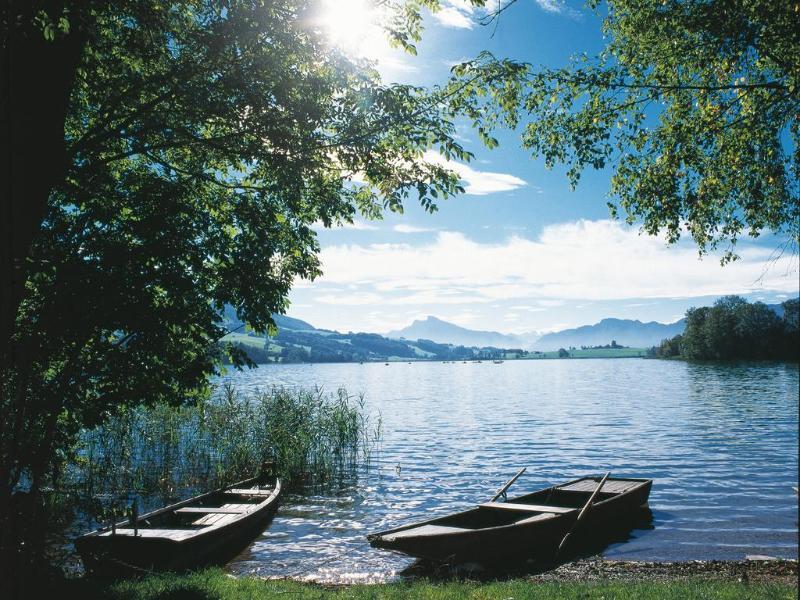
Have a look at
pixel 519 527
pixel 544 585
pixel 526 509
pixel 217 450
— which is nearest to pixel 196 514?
pixel 519 527

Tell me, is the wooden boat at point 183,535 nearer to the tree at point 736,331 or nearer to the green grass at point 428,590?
the green grass at point 428,590

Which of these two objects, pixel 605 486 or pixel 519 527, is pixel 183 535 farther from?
pixel 605 486

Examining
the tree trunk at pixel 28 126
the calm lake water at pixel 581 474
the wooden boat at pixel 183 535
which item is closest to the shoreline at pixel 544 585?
the wooden boat at pixel 183 535

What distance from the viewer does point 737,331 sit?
447 ft

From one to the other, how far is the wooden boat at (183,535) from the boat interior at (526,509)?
501 centimetres

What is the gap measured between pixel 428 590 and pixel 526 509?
19.2 ft

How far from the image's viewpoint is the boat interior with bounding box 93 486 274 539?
543 inches

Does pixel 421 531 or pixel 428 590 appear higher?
pixel 421 531

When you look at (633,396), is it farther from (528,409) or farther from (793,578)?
(793,578)

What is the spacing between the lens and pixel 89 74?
33.8 ft

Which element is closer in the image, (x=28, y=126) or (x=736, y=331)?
(x=28, y=126)

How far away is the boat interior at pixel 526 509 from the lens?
14.7 meters

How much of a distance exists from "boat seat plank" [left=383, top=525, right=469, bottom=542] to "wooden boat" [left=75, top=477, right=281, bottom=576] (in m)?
4.91

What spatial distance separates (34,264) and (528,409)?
186 feet
